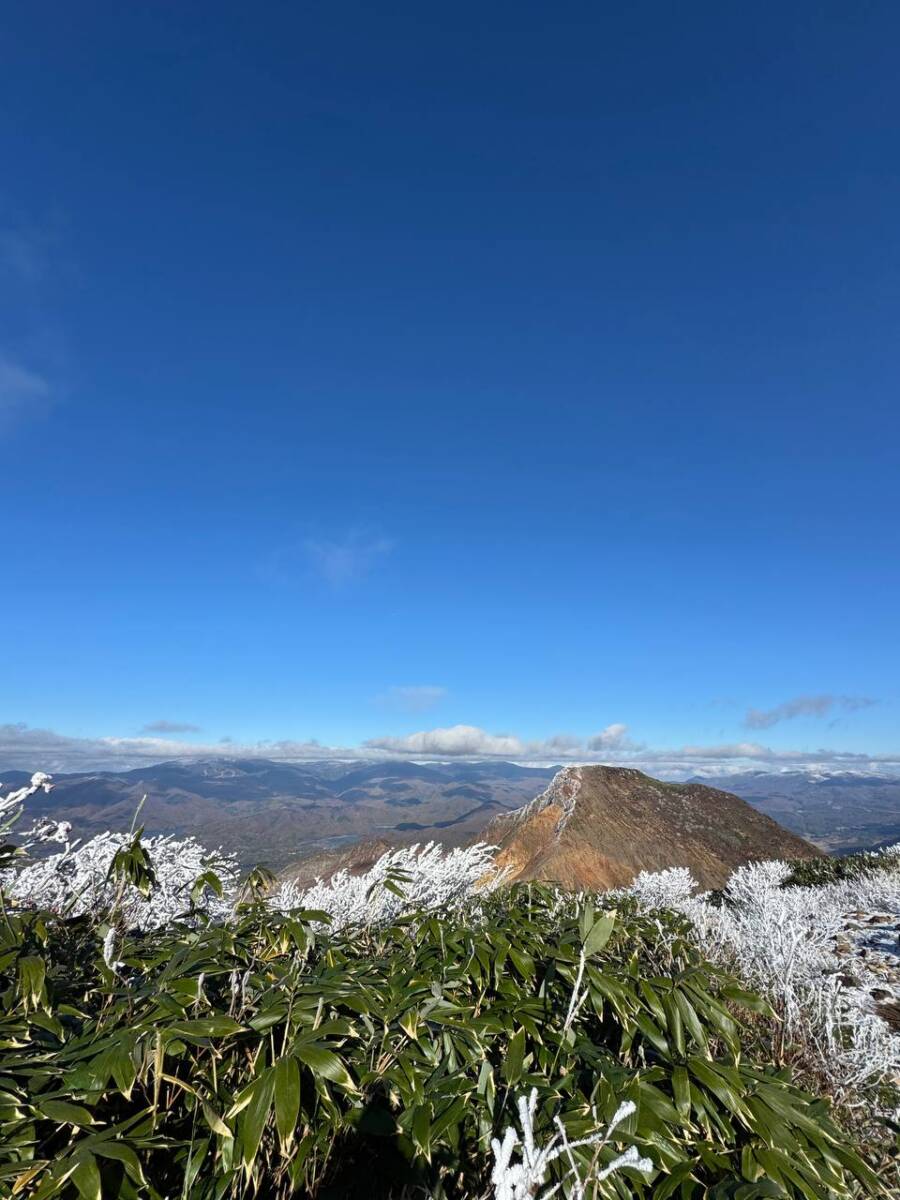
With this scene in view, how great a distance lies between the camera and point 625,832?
21.4 meters

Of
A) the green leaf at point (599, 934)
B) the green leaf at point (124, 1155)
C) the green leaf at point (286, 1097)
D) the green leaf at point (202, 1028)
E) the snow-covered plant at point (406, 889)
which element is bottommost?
the snow-covered plant at point (406, 889)

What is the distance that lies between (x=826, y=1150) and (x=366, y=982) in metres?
2.00

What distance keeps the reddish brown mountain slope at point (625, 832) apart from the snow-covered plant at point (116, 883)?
11.9 meters

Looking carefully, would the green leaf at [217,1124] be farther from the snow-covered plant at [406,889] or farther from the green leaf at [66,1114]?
the snow-covered plant at [406,889]

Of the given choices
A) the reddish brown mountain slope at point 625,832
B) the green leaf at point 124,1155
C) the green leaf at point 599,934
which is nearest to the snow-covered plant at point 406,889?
the green leaf at point 599,934

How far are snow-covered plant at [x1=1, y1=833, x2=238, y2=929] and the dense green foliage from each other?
781 mm

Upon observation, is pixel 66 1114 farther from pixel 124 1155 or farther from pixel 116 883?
pixel 116 883

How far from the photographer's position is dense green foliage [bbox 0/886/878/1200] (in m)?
1.96

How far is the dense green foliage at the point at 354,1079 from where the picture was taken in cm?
196

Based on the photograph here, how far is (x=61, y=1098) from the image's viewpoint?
6.48 feet

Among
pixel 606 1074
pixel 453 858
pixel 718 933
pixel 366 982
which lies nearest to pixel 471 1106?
pixel 606 1074

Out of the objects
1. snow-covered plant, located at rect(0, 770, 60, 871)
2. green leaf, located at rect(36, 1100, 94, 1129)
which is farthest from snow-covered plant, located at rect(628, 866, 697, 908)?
green leaf, located at rect(36, 1100, 94, 1129)

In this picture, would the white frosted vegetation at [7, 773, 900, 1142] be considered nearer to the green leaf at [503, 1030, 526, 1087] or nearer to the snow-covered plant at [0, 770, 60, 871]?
the snow-covered plant at [0, 770, 60, 871]

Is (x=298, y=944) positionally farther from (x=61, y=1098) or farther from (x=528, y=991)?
(x=528, y=991)
